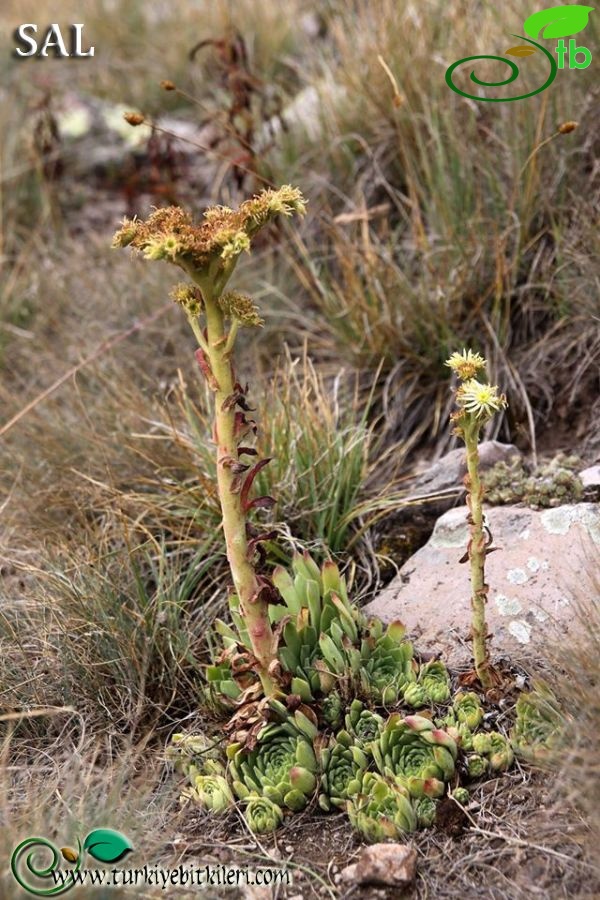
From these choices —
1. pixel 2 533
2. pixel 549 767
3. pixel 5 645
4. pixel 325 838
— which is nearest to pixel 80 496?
pixel 2 533

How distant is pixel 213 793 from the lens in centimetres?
265

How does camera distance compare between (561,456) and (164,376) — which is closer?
(561,456)

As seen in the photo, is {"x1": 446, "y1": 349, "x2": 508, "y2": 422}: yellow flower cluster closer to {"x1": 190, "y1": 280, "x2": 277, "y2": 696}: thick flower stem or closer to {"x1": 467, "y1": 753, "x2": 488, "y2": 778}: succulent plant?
{"x1": 190, "y1": 280, "x2": 277, "y2": 696}: thick flower stem

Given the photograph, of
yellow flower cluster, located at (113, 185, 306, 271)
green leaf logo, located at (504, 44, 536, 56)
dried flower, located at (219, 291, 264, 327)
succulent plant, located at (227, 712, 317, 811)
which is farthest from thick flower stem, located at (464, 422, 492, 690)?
green leaf logo, located at (504, 44, 536, 56)

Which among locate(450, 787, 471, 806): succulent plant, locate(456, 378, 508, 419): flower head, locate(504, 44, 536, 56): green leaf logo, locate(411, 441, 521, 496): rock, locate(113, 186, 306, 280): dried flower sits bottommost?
locate(450, 787, 471, 806): succulent plant

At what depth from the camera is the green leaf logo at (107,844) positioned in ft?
7.34

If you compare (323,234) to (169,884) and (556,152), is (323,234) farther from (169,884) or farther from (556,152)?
(169,884)

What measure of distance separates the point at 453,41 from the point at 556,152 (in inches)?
34.8

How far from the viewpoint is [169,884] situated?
7.65 feet

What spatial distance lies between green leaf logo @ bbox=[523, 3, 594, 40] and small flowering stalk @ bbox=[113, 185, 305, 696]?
251 centimetres

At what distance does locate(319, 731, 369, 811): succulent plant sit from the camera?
2.55 meters

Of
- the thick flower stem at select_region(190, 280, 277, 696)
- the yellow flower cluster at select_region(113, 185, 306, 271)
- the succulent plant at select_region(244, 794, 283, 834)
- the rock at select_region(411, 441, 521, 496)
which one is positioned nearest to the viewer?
the yellow flower cluster at select_region(113, 185, 306, 271)

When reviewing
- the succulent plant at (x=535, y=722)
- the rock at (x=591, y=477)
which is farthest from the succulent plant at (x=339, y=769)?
the rock at (x=591, y=477)

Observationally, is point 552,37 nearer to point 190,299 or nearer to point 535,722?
point 190,299
